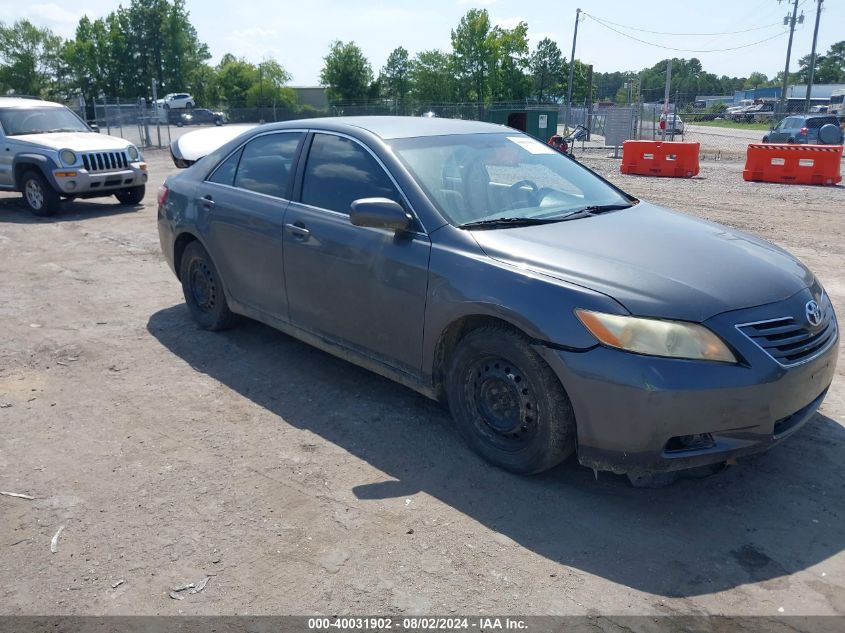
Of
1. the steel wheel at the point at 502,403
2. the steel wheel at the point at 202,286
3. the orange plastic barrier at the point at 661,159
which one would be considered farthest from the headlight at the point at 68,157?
the orange plastic barrier at the point at 661,159

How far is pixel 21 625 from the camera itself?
8.78 feet

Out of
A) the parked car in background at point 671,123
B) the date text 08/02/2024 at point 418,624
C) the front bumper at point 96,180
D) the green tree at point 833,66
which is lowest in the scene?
the date text 08/02/2024 at point 418,624

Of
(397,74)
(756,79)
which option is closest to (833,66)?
(756,79)

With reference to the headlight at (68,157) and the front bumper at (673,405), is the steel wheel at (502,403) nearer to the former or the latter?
the front bumper at (673,405)

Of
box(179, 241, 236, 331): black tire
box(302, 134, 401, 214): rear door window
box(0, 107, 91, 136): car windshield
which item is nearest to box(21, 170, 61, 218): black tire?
box(0, 107, 91, 136): car windshield

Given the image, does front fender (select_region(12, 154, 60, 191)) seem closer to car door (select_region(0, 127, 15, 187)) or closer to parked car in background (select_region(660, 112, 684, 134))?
car door (select_region(0, 127, 15, 187))

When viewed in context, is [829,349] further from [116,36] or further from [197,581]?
[116,36]

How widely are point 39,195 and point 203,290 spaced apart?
7366 millimetres

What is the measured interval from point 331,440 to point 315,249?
1.17 meters

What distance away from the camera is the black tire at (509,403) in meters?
3.32

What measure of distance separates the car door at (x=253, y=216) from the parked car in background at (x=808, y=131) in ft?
89.6

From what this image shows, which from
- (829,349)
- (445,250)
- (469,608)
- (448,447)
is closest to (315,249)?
(445,250)

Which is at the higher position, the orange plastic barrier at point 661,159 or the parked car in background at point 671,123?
the parked car in background at point 671,123

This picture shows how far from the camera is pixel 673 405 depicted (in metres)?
3.01
